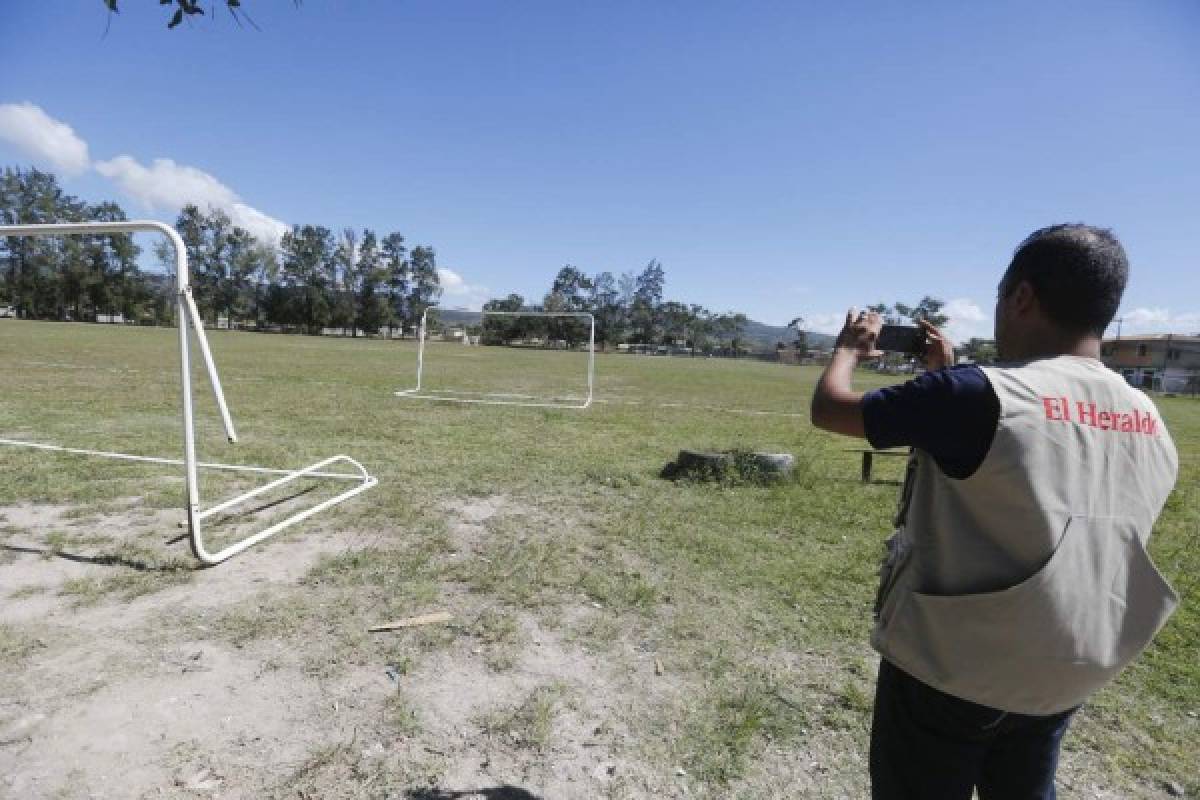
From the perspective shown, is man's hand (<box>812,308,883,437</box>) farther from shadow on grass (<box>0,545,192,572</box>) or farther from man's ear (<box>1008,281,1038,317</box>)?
shadow on grass (<box>0,545,192,572</box>)

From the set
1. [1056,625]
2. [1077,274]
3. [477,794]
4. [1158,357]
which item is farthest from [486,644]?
[1158,357]

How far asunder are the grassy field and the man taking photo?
1.20m

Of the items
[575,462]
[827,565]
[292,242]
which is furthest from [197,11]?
[292,242]

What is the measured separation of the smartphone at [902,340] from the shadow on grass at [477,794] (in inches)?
77.0

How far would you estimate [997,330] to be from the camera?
1.44 m

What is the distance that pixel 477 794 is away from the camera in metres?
2.25

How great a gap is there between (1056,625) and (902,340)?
0.84 metres

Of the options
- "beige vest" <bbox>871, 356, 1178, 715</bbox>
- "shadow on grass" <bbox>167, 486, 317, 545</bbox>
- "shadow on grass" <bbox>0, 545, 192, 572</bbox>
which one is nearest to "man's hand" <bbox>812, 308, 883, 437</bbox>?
"beige vest" <bbox>871, 356, 1178, 715</bbox>

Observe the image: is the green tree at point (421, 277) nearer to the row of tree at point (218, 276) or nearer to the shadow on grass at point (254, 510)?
the row of tree at point (218, 276)

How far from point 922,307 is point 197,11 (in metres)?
88.3

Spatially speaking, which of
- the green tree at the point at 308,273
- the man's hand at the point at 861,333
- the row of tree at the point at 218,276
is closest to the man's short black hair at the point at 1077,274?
the man's hand at the point at 861,333

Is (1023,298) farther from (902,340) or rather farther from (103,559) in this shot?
(103,559)

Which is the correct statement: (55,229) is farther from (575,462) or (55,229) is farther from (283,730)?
(575,462)

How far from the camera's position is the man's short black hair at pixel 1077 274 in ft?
4.23
